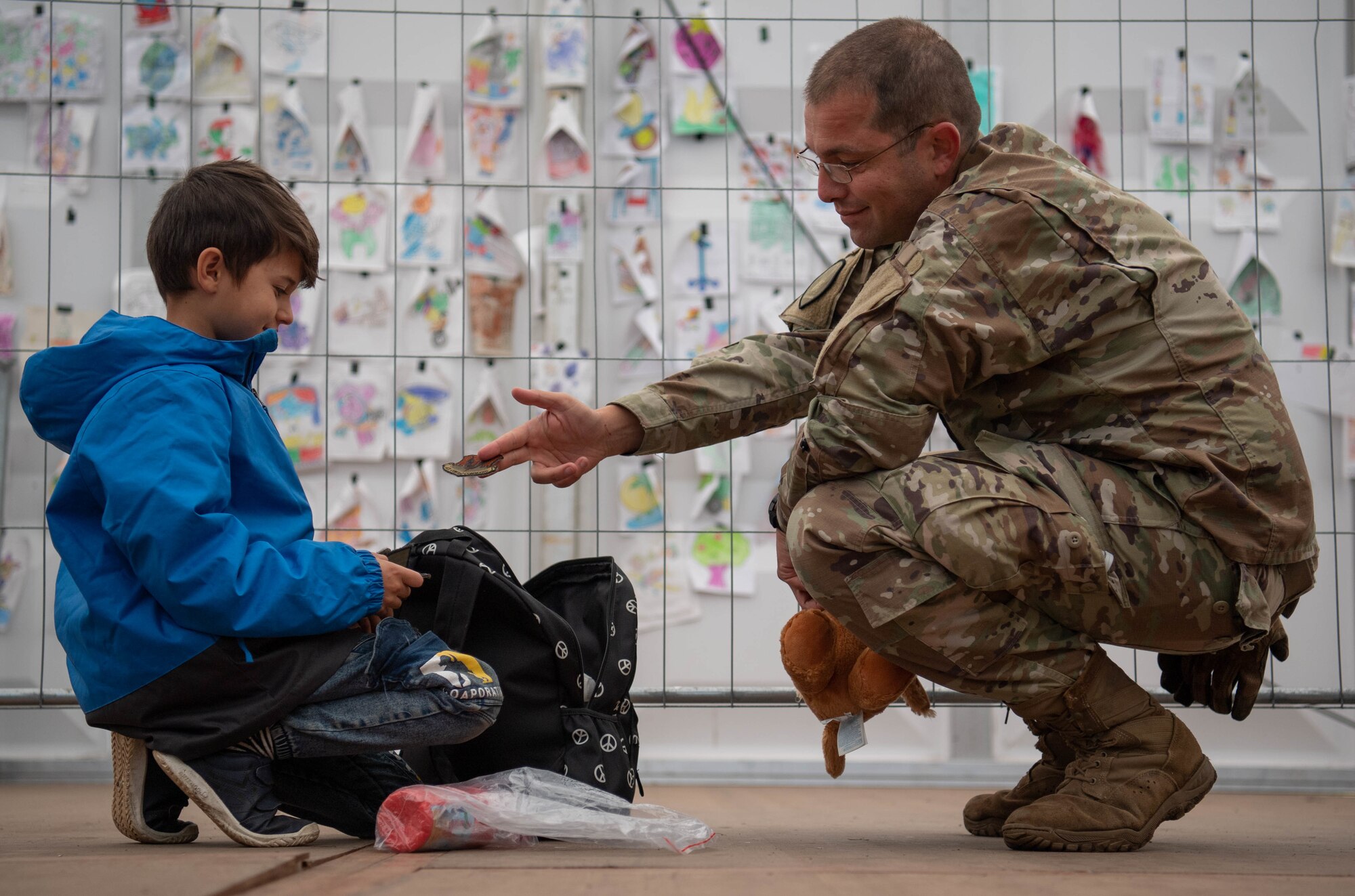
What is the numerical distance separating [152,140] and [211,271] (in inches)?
51.6

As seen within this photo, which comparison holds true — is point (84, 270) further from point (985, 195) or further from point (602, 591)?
point (985, 195)

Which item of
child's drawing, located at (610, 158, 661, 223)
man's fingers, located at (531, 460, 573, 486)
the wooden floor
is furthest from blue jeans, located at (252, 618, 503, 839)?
child's drawing, located at (610, 158, 661, 223)

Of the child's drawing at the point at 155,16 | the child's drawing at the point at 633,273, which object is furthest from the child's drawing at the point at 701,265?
the child's drawing at the point at 155,16

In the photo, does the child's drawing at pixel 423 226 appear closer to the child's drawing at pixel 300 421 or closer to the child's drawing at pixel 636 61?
the child's drawing at pixel 300 421

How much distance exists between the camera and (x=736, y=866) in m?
1.13

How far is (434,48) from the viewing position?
2.62 m

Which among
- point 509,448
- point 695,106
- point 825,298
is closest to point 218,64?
point 695,106

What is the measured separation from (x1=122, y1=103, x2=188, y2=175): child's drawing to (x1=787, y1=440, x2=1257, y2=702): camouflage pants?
1839mm

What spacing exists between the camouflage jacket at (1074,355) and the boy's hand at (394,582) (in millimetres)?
476

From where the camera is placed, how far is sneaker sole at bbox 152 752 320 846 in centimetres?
126

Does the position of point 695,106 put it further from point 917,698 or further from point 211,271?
point 917,698

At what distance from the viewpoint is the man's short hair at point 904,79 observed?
→ 1.50m

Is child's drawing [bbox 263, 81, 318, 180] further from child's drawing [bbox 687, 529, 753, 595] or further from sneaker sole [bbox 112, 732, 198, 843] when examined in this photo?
sneaker sole [bbox 112, 732, 198, 843]

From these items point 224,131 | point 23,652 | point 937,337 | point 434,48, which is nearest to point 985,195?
point 937,337
